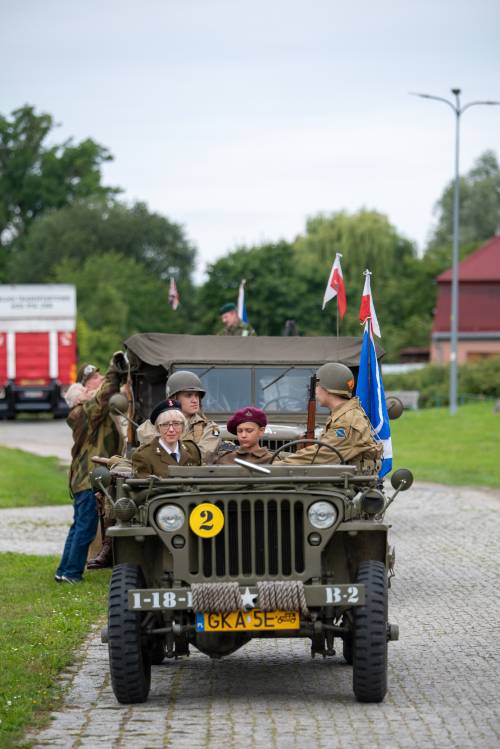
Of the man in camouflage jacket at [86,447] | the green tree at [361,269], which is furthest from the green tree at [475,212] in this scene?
the man in camouflage jacket at [86,447]

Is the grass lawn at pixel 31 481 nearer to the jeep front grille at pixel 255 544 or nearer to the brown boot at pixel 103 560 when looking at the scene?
the brown boot at pixel 103 560

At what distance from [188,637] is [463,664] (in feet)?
6.30

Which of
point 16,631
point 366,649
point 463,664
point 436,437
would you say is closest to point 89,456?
point 16,631

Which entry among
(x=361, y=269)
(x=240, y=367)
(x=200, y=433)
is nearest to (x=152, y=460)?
(x=200, y=433)

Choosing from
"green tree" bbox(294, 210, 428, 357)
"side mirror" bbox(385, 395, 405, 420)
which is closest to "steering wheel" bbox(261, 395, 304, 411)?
"side mirror" bbox(385, 395, 405, 420)

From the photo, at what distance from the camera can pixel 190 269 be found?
293ft

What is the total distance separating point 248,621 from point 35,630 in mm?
3099

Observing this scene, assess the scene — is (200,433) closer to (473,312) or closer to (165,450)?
(165,450)

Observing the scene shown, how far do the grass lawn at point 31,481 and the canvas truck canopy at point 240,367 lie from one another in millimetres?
6471

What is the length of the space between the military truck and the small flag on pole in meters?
5.01

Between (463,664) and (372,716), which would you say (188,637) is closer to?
(372,716)

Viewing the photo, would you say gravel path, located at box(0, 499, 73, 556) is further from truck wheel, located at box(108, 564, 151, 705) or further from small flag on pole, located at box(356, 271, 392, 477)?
truck wheel, located at box(108, 564, 151, 705)

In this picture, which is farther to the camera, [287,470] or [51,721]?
[287,470]

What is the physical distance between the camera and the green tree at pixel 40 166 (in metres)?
89.5
